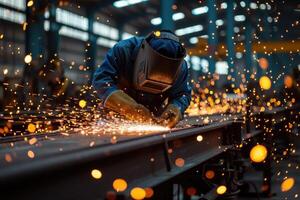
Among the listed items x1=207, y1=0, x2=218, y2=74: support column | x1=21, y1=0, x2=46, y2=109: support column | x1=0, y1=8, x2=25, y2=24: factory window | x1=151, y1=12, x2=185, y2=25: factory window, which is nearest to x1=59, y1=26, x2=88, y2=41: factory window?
x1=0, y1=8, x2=25, y2=24: factory window

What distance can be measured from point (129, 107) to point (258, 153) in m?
3.01

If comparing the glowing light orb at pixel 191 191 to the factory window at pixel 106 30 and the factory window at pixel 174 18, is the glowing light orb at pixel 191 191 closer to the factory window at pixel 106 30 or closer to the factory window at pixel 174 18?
the factory window at pixel 106 30

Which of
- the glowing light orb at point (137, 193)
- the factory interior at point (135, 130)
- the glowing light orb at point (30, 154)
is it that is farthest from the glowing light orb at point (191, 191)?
the glowing light orb at point (30, 154)

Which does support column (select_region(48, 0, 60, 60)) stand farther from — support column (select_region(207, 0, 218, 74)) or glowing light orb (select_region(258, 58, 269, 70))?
glowing light orb (select_region(258, 58, 269, 70))

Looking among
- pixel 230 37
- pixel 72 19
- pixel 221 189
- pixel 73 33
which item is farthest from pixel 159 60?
pixel 230 37

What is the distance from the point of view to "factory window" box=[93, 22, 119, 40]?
792 inches

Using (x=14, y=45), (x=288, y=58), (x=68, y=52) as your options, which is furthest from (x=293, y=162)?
(x=288, y=58)

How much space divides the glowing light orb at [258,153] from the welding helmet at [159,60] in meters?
2.69

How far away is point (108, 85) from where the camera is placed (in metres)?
3.51

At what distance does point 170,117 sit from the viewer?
11.4ft

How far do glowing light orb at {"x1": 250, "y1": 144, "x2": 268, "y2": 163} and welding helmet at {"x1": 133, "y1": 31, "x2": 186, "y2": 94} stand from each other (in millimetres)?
2688

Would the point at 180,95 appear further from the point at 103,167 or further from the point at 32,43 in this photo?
the point at 32,43

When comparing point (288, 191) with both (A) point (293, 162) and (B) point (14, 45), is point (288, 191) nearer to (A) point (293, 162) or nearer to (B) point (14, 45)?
(A) point (293, 162)

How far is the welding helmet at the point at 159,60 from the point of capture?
9.59ft
